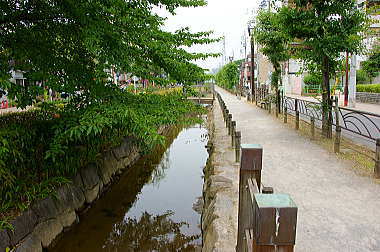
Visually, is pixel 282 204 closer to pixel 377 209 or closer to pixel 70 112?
pixel 377 209

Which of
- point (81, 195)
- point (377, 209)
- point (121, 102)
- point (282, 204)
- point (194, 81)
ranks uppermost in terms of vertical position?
point (194, 81)

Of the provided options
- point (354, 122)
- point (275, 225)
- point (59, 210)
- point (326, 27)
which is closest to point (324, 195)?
point (275, 225)

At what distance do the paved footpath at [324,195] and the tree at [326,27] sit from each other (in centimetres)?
233

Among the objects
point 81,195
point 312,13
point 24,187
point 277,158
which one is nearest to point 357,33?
point 312,13

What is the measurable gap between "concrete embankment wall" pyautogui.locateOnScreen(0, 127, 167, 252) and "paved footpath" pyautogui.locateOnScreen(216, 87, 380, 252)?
4.45m

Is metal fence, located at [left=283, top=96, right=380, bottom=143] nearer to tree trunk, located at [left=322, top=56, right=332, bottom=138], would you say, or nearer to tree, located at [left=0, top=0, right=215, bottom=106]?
tree trunk, located at [left=322, top=56, right=332, bottom=138]

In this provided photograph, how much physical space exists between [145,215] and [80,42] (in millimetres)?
4669

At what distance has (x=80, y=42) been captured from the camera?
6754mm

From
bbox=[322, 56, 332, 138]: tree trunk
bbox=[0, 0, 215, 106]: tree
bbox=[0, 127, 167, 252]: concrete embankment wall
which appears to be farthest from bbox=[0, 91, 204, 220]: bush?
bbox=[322, 56, 332, 138]: tree trunk

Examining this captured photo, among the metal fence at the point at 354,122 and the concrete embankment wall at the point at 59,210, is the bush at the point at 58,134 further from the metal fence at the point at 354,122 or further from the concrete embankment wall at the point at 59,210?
the metal fence at the point at 354,122

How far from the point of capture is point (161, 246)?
21.9 ft

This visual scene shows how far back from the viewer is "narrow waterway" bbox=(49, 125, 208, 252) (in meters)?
6.73

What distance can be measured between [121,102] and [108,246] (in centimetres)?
315

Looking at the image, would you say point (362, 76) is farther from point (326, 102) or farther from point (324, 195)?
point (324, 195)
